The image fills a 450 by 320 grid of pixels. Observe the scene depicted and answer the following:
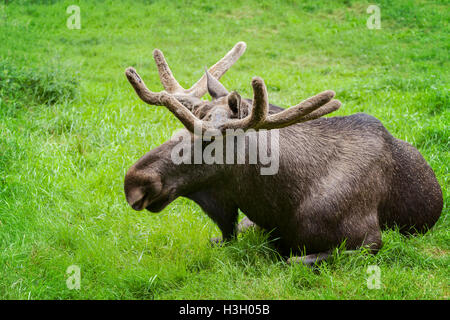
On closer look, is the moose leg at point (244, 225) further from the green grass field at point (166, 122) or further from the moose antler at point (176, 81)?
the moose antler at point (176, 81)

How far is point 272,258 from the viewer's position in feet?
11.5

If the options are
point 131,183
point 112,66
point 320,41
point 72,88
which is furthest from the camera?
point 320,41

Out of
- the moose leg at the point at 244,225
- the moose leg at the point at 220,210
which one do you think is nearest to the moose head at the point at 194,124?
the moose leg at the point at 220,210

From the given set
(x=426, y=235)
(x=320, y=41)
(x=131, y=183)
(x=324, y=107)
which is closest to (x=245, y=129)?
(x=324, y=107)

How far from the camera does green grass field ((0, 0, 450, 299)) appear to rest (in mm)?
3264

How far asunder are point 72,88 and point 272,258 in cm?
448

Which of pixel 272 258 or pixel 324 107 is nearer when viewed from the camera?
pixel 324 107

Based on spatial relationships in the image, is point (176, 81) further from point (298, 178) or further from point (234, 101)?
point (298, 178)

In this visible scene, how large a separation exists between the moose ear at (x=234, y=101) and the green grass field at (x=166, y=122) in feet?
3.44

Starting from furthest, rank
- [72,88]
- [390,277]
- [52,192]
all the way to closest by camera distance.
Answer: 1. [72,88]
2. [52,192]
3. [390,277]

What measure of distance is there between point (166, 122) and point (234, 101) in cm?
326

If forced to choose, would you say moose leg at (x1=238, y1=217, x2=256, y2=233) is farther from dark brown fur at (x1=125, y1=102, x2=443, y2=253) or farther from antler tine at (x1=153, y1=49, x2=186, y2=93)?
antler tine at (x1=153, y1=49, x2=186, y2=93)
